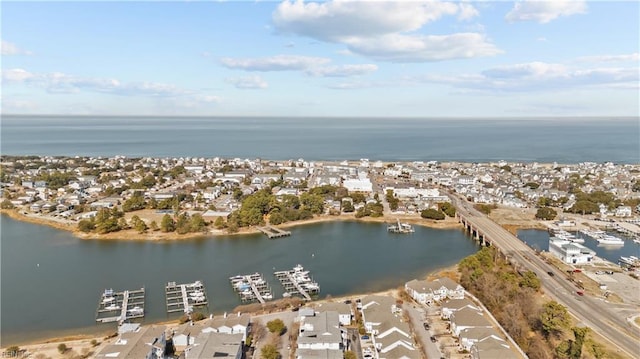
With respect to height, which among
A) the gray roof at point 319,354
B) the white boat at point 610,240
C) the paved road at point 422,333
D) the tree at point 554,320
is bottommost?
the paved road at point 422,333

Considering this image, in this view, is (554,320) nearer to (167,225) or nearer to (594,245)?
(594,245)

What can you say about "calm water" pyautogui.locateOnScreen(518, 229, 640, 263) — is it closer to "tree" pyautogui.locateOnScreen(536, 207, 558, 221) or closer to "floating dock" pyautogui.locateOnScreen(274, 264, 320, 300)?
"tree" pyautogui.locateOnScreen(536, 207, 558, 221)

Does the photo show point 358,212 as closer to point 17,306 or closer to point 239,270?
point 239,270

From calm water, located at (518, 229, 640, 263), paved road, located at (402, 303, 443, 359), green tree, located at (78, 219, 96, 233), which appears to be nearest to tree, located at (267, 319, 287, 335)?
paved road, located at (402, 303, 443, 359)

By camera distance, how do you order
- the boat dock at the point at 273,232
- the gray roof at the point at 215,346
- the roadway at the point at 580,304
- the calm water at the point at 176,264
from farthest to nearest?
1. the boat dock at the point at 273,232
2. the calm water at the point at 176,264
3. the roadway at the point at 580,304
4. the gray roof at the point at 215,346

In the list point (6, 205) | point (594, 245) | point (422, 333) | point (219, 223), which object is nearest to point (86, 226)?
point (219, 223)

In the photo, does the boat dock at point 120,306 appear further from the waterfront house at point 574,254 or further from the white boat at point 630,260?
the white boat at point 630,260

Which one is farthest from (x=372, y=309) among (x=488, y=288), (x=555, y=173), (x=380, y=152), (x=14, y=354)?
(x=380, y=152)

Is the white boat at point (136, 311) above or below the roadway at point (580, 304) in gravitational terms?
below

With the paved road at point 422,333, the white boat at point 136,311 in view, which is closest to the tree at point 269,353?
the paved road at point 422,333
